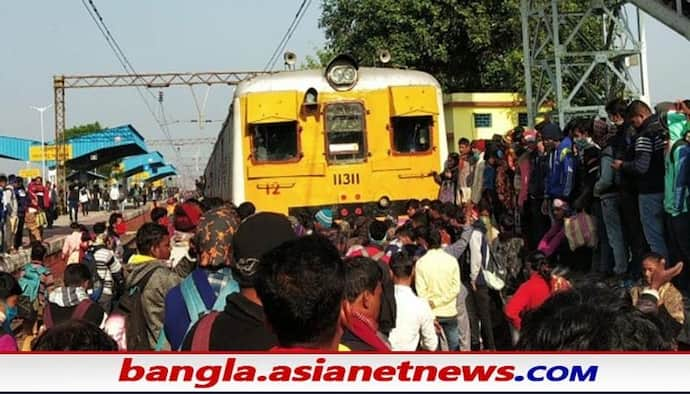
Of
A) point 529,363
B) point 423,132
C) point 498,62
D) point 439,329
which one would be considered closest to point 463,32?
point 498,62

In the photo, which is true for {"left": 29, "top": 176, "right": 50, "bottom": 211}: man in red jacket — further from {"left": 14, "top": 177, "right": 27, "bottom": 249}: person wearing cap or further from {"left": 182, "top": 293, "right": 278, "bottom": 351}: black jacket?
{"left": 182, "top": 293, "right": 278, "bottom": 351}: black jacket

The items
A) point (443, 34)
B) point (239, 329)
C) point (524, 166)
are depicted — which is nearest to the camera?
point (239, 329)

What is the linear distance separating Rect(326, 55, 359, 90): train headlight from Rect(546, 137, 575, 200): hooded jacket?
3497 mm

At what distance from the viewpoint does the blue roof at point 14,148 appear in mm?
41500

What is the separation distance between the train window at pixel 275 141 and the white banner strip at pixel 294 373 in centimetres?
883

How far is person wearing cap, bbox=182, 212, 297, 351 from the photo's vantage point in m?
3.19

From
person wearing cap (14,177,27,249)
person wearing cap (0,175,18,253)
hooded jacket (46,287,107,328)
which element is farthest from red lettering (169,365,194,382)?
person wearing cap (14,177,27,249)

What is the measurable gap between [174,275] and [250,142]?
6.56 metres

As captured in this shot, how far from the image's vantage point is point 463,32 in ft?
93.1

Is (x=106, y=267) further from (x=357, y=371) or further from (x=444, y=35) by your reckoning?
(x=444, y=35)

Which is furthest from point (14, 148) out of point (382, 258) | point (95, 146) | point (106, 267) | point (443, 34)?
point (382, 258)

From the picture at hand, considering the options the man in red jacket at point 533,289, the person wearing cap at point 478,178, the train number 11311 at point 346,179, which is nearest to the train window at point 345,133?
the train number 11311 at point 346,179

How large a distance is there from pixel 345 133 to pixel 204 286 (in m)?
7.78

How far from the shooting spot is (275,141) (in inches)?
452
